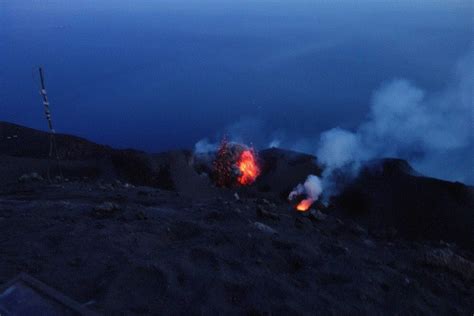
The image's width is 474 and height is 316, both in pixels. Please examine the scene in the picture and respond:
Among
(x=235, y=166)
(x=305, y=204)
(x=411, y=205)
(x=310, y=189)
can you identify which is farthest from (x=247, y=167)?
(x=411, y=205)

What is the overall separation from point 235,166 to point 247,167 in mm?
1102

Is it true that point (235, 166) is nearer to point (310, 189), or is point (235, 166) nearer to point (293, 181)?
point (293, 181)

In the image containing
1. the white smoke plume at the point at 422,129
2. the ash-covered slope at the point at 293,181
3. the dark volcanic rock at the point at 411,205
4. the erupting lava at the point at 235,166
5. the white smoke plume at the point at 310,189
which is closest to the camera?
the dark volcanic rock at the point at 411,205

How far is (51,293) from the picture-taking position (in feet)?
17.1

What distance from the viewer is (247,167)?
28.1 meters

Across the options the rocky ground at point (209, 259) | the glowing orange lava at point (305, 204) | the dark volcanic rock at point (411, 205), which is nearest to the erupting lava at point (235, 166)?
the glowing orange lava at point (305, 204)

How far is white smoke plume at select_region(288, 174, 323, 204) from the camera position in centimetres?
2389

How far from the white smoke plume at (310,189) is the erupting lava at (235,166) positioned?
377 centimetres

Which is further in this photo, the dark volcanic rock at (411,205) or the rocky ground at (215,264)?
the dark volcanic rock at (411,205)

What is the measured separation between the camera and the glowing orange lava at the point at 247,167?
27.1m

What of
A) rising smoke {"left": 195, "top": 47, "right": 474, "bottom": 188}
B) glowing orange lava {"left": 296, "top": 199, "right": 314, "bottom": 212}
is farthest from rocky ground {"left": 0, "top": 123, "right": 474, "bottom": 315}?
rising smoke {"left": 195, "top": 47, "right": 474, "bottom": 188}

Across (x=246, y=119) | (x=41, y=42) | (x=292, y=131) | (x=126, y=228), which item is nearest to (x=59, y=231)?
(x=126, y=228)

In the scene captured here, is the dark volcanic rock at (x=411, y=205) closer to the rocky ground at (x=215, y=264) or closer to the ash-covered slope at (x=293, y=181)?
the ash-covered slope at (x=293, y=181)

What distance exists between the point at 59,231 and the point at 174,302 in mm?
3601
